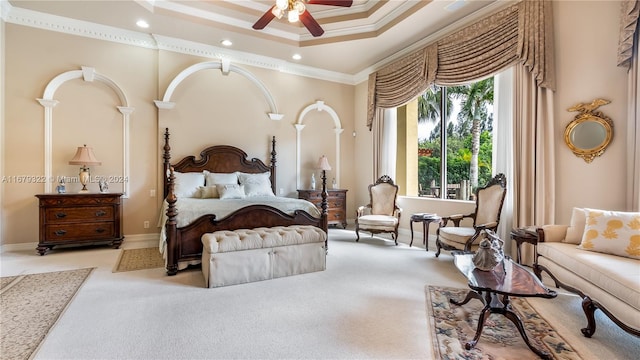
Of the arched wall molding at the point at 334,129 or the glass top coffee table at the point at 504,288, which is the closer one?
the glass top coffee table at the point at 504,288

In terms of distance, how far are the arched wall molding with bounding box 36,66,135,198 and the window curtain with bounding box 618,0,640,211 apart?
21.6ft

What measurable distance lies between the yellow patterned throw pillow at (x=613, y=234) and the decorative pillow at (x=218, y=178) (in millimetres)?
4754

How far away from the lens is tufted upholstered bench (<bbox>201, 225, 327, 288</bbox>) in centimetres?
311

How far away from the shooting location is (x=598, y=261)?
2295 mm

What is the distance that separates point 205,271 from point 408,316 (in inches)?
84.1

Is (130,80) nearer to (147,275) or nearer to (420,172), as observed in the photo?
(147,275)

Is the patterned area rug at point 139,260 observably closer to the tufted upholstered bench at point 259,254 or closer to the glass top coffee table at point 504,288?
the tufted upholstered bench at point 259,254

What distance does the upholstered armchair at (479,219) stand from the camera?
372cm

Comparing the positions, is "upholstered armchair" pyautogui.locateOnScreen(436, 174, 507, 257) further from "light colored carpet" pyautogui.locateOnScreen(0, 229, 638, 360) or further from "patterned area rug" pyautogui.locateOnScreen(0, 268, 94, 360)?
"patterned area rug" pyautogui.locateOnScreen(0, 268, 94, 360)

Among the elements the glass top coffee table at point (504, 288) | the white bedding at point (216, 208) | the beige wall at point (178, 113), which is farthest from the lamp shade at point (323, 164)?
the glass top coffee table at point (504, 288)

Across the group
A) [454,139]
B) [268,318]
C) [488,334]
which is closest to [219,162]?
[268,318]

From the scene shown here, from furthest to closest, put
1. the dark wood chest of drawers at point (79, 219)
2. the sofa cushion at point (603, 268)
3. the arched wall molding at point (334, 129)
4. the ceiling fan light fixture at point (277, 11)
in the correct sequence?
the arched wall molding at point (334, 129)
the dark wood chest of drawers at point (79, 219)
the ceiling fan light fixture at point (277, 11)
the sofa cushion at point (603, 268)

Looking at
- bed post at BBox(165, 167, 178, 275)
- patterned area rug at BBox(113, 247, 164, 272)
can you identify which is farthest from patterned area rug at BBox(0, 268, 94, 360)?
bed post at BBox(165, 167, 178, 275)

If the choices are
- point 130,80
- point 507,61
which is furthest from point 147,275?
point 507,61
